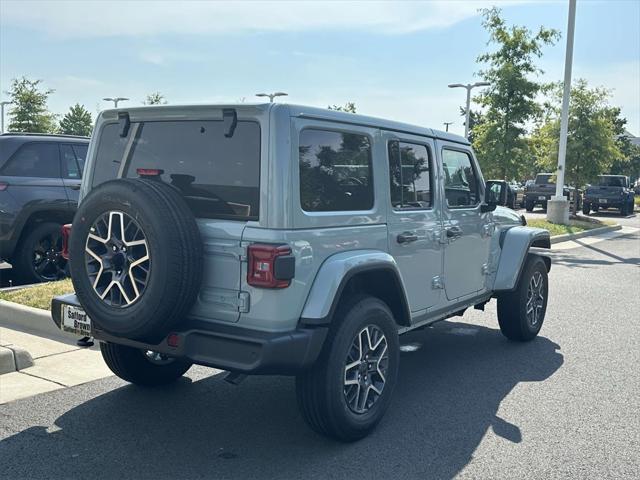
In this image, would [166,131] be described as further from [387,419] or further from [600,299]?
[600,299]

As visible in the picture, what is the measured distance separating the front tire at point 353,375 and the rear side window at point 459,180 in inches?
56.8

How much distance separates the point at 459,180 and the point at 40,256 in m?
5.37

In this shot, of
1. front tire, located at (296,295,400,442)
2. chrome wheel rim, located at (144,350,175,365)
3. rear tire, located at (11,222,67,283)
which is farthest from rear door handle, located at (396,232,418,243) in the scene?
rear tire, located at (11,222,67,283)

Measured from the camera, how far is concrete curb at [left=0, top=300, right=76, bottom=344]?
238 inches

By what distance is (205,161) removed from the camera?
148 inches

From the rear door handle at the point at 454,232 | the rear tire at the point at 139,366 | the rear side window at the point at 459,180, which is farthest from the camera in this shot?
the rear side window at the point at 459,180

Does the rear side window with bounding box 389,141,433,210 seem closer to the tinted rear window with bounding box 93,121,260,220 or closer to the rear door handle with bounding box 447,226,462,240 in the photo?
the rear door handle with bounding box 447,226,462,240

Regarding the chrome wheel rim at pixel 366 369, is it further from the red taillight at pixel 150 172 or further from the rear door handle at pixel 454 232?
→ the red taillight at pixel 150 172

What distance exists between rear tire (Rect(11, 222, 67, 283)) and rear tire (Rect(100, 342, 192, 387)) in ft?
12.2

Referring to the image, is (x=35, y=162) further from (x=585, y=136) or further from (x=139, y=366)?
(x=585, y=136)

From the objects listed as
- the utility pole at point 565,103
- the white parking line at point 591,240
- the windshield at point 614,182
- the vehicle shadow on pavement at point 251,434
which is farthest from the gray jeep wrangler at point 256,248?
the windshield at point 614,182

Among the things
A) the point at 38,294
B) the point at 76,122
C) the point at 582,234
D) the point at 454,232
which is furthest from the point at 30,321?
the point at 76,122

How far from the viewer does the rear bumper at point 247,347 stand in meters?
3.38

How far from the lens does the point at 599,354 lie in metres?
6.11
